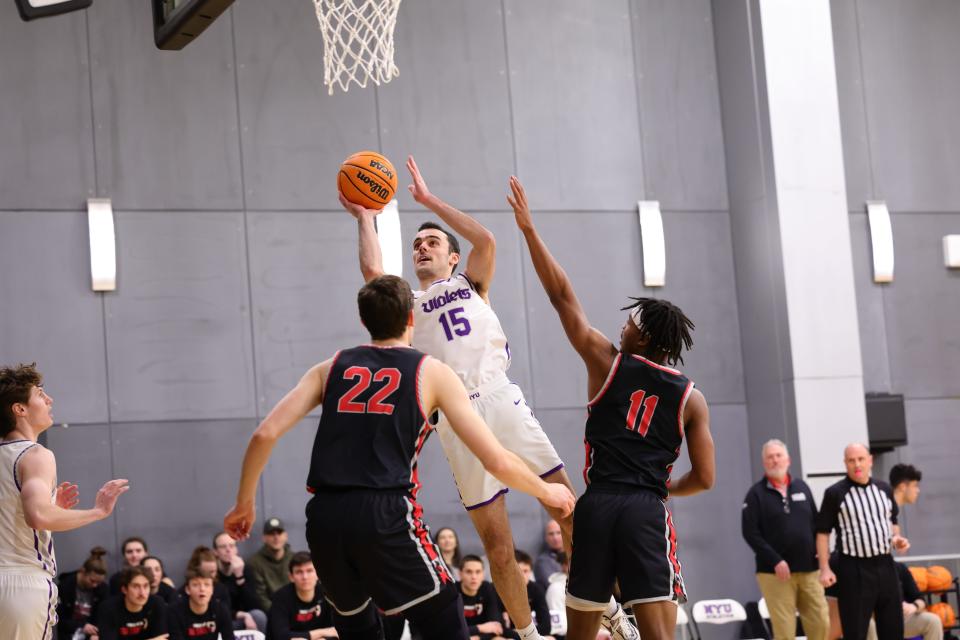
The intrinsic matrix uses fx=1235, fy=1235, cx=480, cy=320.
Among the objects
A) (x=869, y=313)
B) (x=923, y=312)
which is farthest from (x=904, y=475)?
(x=923, y=312)

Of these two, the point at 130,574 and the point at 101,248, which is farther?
Result: the point at 101,248

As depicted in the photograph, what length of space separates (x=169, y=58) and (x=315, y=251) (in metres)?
2.73

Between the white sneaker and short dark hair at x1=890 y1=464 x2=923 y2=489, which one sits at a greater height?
short dark hair at x1=890 y1=464 x2=923 y2=489

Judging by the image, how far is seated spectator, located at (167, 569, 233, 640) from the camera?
10.8 metres

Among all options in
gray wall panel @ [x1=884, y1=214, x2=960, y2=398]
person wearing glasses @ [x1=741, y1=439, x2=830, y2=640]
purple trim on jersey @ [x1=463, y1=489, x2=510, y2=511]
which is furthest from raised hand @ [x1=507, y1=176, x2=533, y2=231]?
gray wall panel @ [x1=884, y1=214, x2=960, y2=398]

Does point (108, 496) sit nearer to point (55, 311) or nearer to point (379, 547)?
point (379, 547)

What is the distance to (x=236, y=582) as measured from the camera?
12.5 metres

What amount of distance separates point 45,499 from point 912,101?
13037 mm

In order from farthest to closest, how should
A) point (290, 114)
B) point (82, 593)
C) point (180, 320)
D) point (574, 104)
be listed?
point (574, 104)
point (290, 114)
point (180, 320)
point (82, 593)

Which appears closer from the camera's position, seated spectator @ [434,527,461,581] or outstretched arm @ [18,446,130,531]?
outstretched arm @ [18,446,130,531]

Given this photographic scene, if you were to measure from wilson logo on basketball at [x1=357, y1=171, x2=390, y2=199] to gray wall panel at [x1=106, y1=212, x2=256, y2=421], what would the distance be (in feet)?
22.3

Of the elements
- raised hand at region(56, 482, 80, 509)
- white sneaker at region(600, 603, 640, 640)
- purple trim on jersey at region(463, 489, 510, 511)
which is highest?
raised hand at region(56, 482, 80, 509)

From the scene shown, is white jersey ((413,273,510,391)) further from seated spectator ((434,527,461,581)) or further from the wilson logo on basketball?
seated spectator ((434,527,461,581))

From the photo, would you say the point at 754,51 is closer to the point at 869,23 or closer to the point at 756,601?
the point at 869,23
